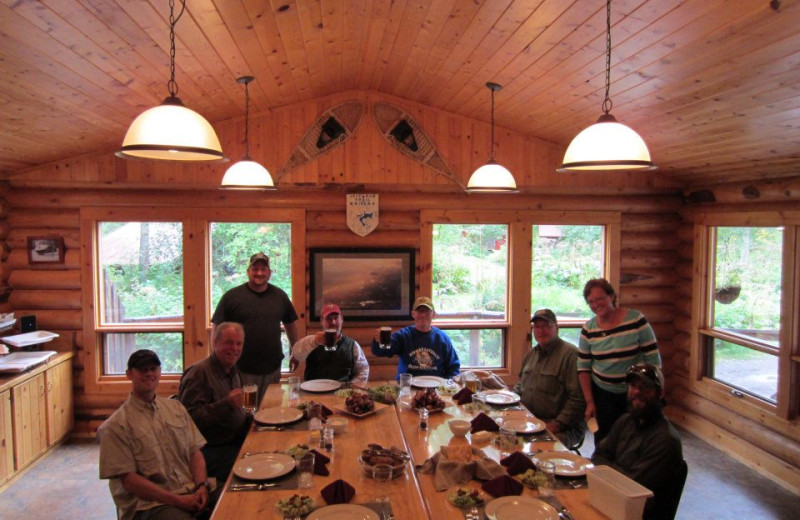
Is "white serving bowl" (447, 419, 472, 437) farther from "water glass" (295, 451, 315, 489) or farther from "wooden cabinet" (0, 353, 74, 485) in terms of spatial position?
"wooden cabinet" (0, 353, 74, 485)

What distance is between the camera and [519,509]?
2225 millimetres

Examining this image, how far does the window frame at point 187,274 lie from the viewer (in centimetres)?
549

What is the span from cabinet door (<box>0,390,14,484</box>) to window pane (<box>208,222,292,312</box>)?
186cm

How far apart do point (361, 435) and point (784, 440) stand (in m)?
3.91

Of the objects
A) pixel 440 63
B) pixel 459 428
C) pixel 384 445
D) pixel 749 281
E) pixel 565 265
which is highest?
pixel 440 63

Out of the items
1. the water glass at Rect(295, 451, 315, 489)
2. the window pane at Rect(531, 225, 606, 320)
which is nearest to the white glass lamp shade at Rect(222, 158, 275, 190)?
the water glass at Rect(295, 451, 315, 489)

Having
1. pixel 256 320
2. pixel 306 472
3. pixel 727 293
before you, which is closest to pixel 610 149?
pixel 306 472

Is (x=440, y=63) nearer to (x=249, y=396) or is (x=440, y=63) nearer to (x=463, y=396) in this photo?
(x=463, y=396)

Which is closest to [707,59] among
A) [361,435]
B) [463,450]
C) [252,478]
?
[463,450]

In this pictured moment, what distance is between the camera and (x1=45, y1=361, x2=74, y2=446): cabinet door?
5079 millimetres

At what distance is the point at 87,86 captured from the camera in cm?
350

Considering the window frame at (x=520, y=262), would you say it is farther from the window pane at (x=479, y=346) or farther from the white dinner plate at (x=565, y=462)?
the white dinner plate at (x=565, y=462)

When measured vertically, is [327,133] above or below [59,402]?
above

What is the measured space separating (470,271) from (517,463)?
11.6 feet
